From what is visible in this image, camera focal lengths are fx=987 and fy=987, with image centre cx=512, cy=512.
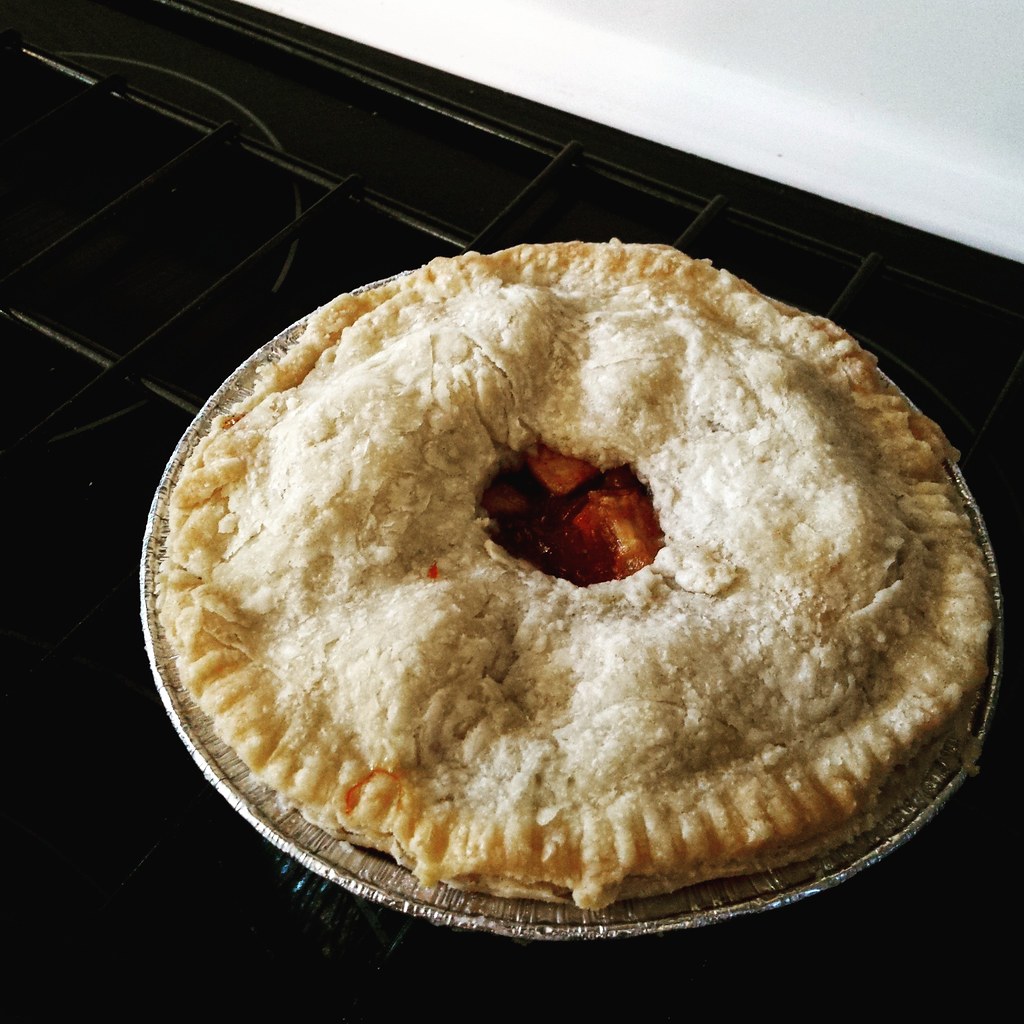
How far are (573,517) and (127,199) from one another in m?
1.00

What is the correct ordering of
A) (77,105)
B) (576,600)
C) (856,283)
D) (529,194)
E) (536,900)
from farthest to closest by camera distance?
(77,105), (529,194), (856,283), (576,600), (536,900)

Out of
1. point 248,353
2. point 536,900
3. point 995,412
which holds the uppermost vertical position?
point 995,412

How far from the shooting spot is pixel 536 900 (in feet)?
3.12

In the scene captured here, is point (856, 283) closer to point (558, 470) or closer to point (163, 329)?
point (558, 470)

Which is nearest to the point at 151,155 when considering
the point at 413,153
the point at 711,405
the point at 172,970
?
the point at 413,153

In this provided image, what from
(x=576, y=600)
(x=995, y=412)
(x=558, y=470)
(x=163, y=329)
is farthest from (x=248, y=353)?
(x=995, y=412)

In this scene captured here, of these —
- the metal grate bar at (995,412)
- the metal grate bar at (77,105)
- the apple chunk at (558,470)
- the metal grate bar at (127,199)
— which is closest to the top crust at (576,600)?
the apple chunk at (558,470)

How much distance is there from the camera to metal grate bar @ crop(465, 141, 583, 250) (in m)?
1.60

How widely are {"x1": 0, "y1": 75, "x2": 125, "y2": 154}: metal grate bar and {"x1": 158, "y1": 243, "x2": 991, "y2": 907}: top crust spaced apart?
0.92m

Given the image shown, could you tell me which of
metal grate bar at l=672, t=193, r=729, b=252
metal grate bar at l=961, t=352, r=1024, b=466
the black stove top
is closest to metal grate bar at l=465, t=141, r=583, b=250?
the black stove top

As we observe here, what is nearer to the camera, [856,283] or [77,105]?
[856,283]

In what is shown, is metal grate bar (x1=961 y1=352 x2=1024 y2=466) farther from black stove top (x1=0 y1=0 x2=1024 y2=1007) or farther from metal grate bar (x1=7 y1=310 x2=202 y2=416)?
metal grate bar (x1=7 y1=310 x2=202 y2=416)

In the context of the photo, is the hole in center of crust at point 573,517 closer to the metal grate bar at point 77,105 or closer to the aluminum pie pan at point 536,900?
the aluminum pie pan at point 536,900

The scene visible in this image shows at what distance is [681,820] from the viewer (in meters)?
0.94
